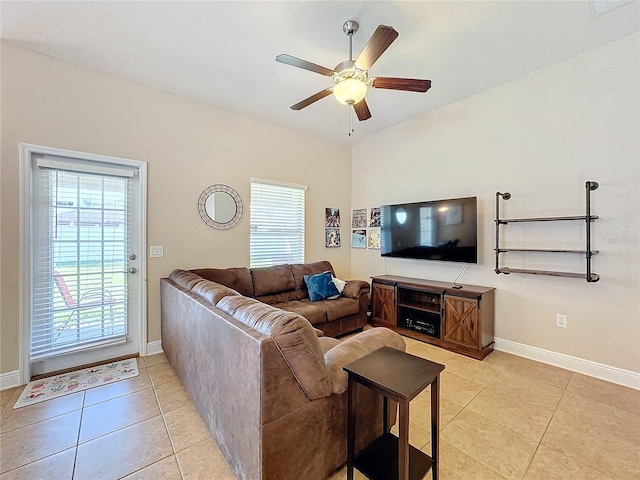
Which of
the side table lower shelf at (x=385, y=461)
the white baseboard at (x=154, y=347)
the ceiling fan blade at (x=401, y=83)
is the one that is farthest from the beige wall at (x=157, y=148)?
the side table lower shelf at (x=385, y=461)

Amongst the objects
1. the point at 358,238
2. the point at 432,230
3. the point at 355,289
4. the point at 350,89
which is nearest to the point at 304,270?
the point at 355,289

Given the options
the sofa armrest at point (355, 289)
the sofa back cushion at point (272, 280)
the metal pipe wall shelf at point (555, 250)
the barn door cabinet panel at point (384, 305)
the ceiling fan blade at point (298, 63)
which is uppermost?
the ceiling fan blade at point (298, 63)

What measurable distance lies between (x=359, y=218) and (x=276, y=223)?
1.56 meters

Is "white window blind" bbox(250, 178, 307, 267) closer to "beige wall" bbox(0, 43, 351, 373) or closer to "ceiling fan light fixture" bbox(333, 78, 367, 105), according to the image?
"beige wall" bbox(0, 43, 351, 373)

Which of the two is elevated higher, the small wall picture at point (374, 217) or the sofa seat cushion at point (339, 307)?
the small wall picture at point (374, 217)

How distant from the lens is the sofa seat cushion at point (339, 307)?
3.18 m

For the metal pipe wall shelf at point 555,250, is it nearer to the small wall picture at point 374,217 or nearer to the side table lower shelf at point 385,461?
the small wall picture at point 374,217

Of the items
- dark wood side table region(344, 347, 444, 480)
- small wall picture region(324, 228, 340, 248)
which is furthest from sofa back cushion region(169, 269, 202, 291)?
→ small wall picture region(324, 228, 340, 248)

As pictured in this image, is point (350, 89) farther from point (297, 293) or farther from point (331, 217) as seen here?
point (331, 217)

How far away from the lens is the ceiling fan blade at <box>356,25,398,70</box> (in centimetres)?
165

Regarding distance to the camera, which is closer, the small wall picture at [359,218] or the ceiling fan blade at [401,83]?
the ceiling fan blade at [401,83]

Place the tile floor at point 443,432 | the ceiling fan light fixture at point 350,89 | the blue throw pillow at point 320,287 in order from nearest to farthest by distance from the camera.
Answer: the tile floor at point 443,432
the ceiling fan light fixture at point 350,89
the blue throw pillow at point 320,287

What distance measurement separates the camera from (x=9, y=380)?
2.29m

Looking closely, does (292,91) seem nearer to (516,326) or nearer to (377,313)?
(377,313)
